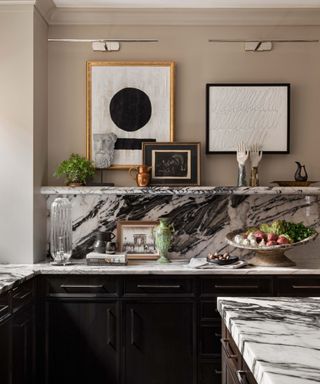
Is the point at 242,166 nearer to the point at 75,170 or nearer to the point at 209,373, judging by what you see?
the point at 75,170

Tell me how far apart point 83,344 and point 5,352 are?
757 mm

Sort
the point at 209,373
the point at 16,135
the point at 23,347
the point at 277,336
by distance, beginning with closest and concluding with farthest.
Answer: the point at 277,336 → the point at 23,347 → the point at 209,373 → the point at 16,135

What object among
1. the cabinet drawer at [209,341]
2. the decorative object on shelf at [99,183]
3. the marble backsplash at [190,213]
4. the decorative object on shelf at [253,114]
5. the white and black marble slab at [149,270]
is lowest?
the cabinet drawer at [209,341]

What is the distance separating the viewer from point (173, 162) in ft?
14.0

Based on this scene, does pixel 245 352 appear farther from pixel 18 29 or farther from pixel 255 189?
pixel 18 29

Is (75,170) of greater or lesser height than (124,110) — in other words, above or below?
below

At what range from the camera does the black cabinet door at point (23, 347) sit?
3207 millimetres

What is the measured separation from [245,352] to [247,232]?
7.35ft

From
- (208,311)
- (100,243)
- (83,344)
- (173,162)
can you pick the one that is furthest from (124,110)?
(83,344)

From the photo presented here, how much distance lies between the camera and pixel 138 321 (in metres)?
3.69

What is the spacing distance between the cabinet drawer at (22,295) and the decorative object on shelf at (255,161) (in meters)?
1.78

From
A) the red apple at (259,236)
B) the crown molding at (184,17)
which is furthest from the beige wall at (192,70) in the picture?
the red apple at (259,236)

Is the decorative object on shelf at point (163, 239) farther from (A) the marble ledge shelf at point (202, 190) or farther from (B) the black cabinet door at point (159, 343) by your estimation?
(B) the black cabinet door at point (159, 343)

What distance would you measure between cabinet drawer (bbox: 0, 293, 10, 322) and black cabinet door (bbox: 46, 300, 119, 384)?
0.65m
